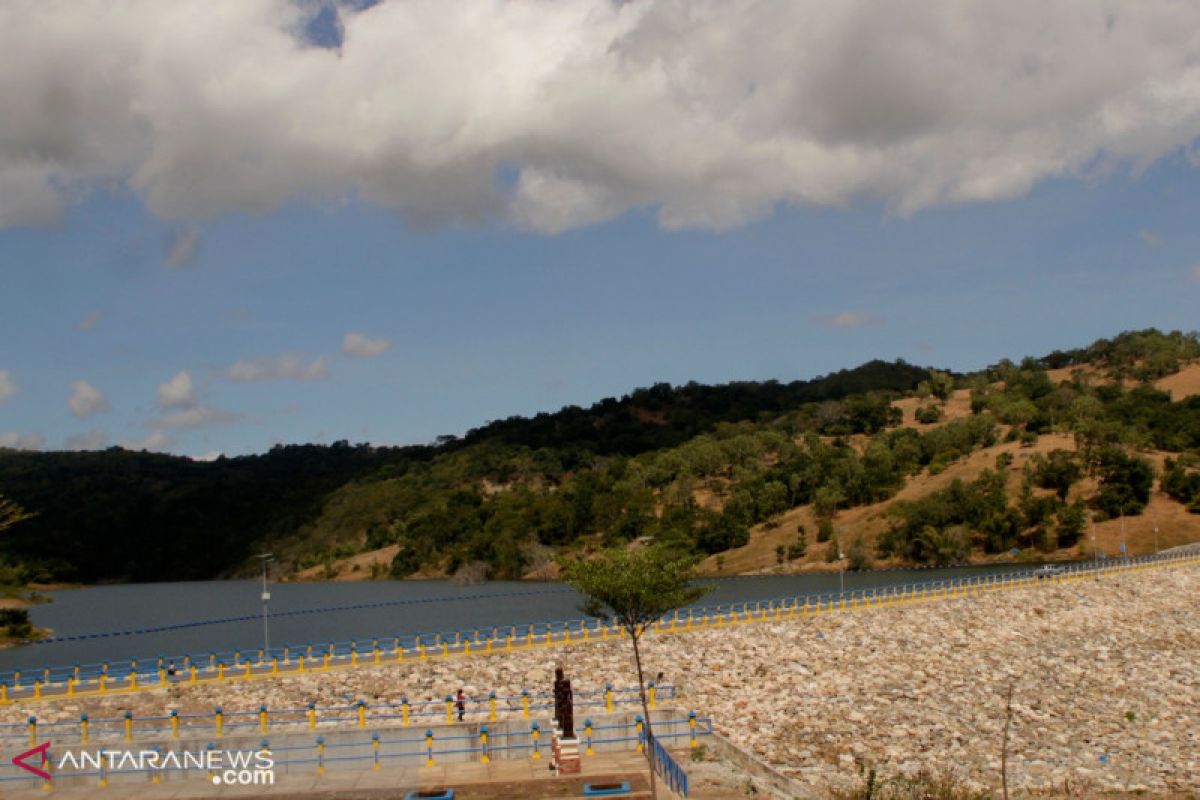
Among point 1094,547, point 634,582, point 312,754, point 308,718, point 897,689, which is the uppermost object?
point 634,582

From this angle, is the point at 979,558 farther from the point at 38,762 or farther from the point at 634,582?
the point at 38,762

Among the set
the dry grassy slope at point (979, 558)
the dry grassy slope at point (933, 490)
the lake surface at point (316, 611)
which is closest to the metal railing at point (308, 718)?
the lake surface at point (316, 611)

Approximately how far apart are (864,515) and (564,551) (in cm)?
4743

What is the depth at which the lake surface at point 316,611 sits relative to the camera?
281 feet

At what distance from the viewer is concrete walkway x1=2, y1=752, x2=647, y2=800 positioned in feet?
78.1

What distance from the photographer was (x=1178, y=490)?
133500 mm

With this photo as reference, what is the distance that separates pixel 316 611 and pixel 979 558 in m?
83.1

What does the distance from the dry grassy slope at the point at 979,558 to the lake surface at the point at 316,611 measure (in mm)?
10626

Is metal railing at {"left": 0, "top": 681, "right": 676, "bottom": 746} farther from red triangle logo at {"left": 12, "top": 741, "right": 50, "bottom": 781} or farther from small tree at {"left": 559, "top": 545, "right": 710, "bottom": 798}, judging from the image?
small tree at {"left": 559, "top": 545, "right": 710, "bottom": 798}

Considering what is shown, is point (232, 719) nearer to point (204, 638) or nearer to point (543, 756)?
point (543, 756)

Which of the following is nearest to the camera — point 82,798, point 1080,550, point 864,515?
point 82,798


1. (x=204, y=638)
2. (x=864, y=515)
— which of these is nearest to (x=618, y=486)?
(x=864, y=515)

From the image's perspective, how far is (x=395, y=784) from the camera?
24562 mm

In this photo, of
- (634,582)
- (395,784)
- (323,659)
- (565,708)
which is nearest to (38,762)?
(395,784)
